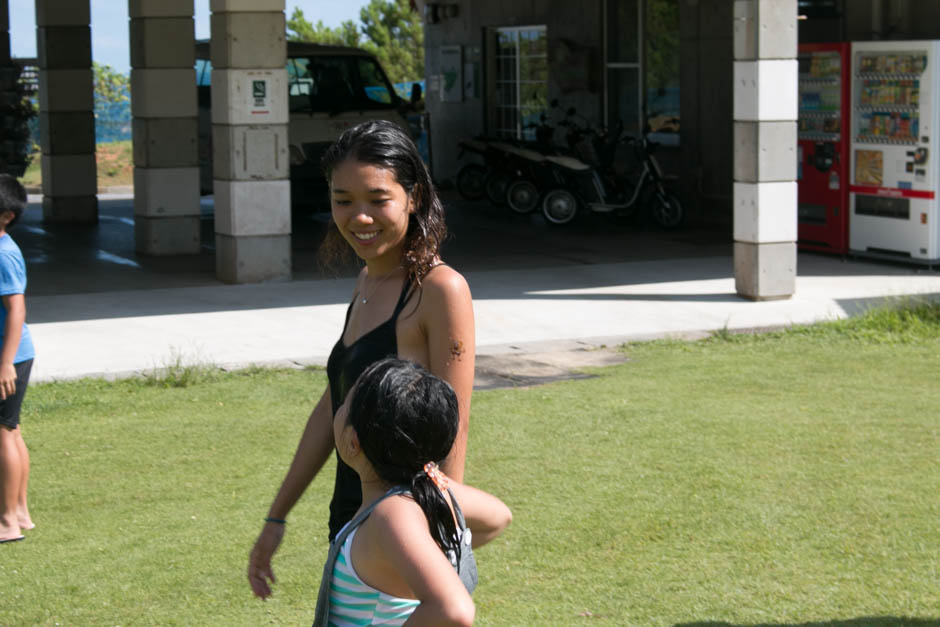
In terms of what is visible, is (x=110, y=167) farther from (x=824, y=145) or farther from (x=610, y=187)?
(x=824, y=145)

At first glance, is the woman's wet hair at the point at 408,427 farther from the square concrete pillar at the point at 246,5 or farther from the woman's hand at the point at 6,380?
the square concrete pillar at the point at 246,5

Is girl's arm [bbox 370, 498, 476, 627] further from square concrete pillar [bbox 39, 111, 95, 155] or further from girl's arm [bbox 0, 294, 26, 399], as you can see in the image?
square concrete pillar [bbox 39, 111, 95, 155]

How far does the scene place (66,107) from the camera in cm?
1912

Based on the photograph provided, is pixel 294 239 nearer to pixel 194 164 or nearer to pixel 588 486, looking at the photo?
pixel 194 164

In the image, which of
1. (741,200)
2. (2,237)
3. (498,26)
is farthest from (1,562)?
(498,26)

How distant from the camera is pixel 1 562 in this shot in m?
5.67

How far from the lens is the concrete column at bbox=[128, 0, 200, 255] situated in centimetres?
1552

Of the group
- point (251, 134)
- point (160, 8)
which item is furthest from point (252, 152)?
point (160, 8)

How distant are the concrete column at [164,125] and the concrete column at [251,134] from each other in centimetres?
228

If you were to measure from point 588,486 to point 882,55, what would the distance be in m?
9.38

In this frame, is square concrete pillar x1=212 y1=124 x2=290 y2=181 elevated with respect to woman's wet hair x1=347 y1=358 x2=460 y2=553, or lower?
elevated

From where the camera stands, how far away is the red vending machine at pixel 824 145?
15.0 m

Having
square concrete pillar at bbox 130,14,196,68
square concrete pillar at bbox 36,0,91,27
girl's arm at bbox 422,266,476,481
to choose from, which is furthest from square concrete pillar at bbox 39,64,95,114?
girl's arm at bbox 422,266,476,481

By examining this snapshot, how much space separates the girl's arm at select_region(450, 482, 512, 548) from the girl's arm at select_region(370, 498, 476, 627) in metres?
0.18
